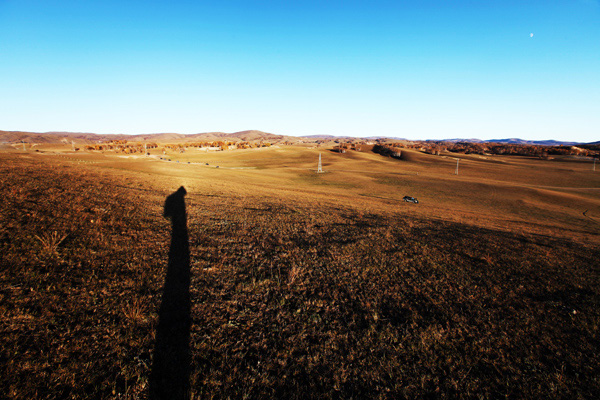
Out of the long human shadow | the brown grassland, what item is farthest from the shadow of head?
the long human shadow

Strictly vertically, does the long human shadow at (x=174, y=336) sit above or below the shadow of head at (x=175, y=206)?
below

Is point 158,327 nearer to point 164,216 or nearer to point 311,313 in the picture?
point 311,313

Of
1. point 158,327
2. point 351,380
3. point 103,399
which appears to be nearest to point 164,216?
point 158,327

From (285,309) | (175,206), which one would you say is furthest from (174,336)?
(175,206)

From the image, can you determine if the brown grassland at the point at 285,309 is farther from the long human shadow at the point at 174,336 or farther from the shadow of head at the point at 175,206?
the shadow of head at the point at 175,206

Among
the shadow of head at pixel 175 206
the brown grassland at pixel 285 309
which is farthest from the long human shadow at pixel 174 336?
the shadow of head at pixel 175 206

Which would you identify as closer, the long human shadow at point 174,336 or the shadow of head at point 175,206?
the long human shadow at point 174,336
